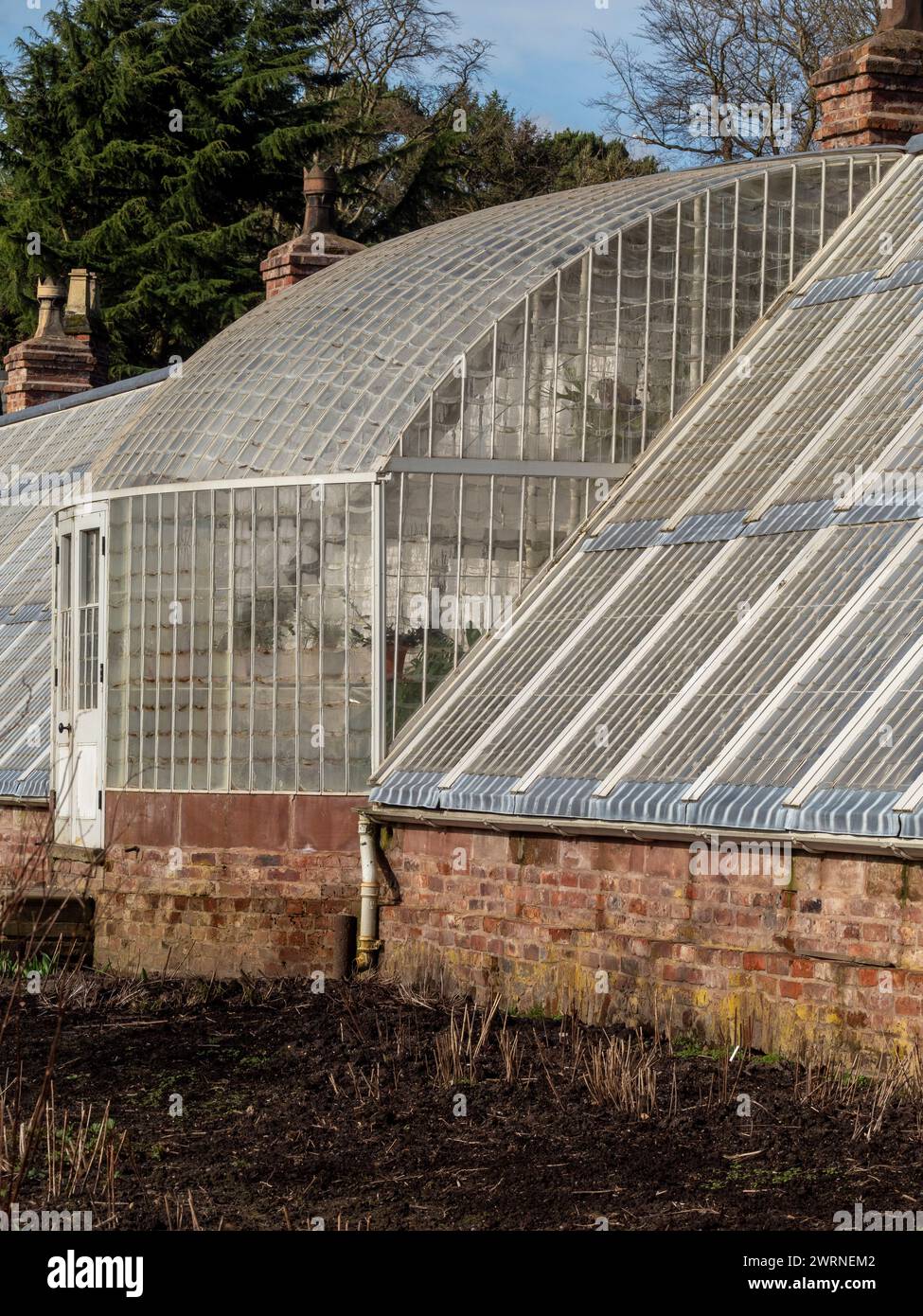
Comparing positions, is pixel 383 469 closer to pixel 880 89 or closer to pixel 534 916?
pixel 534 916

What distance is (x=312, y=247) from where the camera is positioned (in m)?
22.9

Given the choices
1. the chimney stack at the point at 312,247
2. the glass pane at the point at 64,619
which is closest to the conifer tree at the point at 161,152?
the chimney stack at the point at 312,247

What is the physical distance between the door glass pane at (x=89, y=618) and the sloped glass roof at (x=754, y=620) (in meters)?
3.04

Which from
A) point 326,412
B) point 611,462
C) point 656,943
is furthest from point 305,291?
point 656,943

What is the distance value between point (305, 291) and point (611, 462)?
11.3ft

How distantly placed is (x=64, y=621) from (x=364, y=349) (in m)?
3.50

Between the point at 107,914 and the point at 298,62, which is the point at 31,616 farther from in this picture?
the point at 298,62

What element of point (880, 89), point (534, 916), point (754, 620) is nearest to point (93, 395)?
point (880, 89)

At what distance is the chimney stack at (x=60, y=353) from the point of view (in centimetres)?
3073

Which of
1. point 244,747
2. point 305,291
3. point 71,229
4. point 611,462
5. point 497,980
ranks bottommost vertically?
point 497,980

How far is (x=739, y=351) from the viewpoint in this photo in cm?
1520

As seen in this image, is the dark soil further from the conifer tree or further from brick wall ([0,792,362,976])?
the conifer tree

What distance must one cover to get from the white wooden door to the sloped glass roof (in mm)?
2898

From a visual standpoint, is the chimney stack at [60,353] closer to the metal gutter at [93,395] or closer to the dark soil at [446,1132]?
the metal gutter at [93,395]
